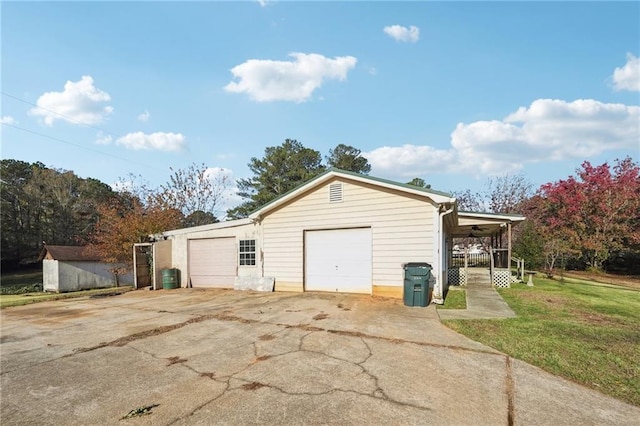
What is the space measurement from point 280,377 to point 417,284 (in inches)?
227

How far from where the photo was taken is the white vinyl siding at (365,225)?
10250mm

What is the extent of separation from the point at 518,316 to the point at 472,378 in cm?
437

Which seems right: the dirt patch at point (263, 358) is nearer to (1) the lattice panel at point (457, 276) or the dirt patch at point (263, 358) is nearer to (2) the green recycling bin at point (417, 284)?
(2) the green recycling bin at point (417, 284)

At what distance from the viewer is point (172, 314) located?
9.06 metres

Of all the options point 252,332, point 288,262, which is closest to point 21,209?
point 288,262

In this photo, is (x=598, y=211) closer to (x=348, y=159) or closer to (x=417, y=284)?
(x=417, y=284)

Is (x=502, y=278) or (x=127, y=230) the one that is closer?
(x=502, y=278)

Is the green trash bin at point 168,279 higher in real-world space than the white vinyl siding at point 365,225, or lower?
lower

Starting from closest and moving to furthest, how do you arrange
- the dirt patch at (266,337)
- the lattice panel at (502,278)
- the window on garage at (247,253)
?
1. the dirt patch at (266,337)
2. the window on garage at (247,253)
3. the lattice panel at (502,278)

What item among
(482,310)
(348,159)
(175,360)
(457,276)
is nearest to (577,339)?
(482,310)

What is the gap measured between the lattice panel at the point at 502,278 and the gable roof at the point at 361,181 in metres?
6.59

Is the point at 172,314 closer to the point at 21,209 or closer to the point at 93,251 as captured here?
the point at 93,251

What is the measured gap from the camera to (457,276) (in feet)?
49.6

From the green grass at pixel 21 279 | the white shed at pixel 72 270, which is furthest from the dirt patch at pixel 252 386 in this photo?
the green grass at pixel 21 279
